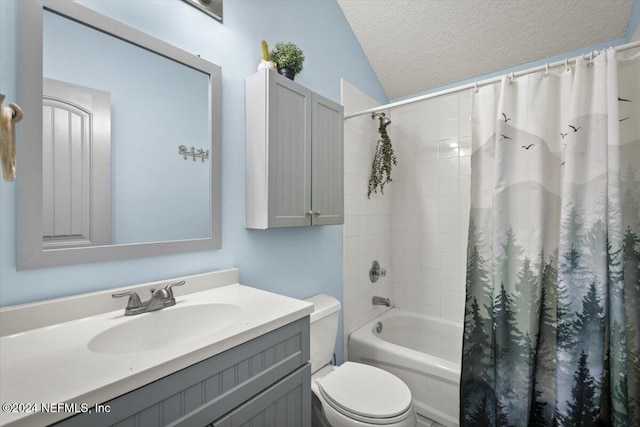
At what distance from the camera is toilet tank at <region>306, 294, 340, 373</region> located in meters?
1.52

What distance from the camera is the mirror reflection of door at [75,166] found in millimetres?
904

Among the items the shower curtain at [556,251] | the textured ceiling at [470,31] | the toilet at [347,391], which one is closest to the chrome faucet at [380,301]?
the toilet at [347,391]

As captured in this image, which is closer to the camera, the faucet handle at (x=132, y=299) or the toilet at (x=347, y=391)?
the faucet handle at (x=132, y=299)

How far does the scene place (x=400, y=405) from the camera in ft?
4.18

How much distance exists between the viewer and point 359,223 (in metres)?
2.30

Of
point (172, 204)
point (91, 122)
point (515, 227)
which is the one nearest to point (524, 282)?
point (515, 227)

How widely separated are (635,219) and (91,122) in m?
2.06

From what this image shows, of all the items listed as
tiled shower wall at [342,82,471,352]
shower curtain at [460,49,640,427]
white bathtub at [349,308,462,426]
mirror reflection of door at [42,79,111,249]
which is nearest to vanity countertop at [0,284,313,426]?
mirror reflection of door at [42,79,111,249]

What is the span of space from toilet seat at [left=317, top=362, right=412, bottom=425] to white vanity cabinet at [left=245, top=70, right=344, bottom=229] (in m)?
0.79

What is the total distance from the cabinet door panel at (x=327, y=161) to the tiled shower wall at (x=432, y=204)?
1111mm

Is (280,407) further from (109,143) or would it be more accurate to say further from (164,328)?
(109,143)

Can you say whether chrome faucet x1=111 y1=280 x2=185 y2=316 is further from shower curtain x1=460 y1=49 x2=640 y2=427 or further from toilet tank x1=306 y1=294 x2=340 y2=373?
shower curtain x1=460 y1=49 x2=640 y2=427

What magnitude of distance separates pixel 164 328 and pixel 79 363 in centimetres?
38

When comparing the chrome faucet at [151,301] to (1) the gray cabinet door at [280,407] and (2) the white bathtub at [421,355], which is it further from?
(2) the white bathtub at [421,355]
